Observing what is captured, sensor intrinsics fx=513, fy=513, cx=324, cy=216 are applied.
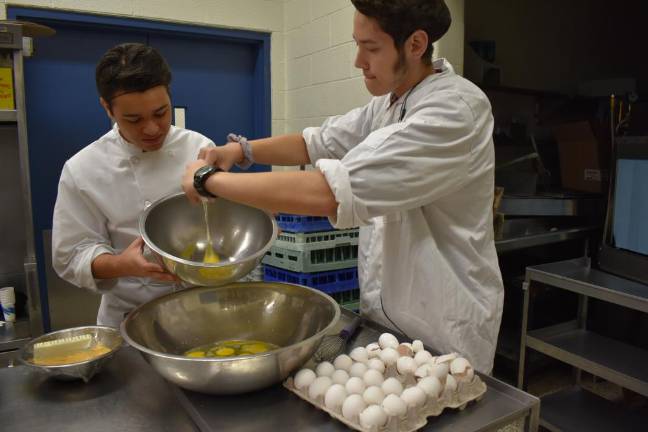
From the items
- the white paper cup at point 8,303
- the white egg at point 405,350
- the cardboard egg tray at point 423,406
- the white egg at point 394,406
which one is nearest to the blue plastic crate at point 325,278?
the white paper cup at point 8,303

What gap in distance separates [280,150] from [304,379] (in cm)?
80

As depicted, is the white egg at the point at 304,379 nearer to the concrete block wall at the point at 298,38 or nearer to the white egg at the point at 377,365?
the white egg at the point at 377,365

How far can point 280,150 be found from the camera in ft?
5.10

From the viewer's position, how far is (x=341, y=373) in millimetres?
942

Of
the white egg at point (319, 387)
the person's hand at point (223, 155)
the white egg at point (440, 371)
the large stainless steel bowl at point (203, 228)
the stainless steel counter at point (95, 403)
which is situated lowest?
the stainless steel counter at point (95, 403)

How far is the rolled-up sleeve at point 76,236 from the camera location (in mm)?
1412

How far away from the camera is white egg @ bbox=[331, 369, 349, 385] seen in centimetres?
93

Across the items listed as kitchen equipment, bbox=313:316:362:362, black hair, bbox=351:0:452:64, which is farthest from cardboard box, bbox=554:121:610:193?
kitchen equipment, bbox=313:316:362:362

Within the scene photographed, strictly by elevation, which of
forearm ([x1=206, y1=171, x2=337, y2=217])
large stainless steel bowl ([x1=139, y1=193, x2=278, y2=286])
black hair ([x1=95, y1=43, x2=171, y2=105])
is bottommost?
large stainless steel bowl ([x1=139, y1=193, x2=278, y2=286])

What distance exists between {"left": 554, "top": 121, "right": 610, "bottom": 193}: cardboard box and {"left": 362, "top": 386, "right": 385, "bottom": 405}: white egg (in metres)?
2.58

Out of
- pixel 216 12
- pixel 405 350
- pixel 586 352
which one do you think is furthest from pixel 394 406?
pixel 216 12

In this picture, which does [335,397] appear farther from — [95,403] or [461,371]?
[95,403]

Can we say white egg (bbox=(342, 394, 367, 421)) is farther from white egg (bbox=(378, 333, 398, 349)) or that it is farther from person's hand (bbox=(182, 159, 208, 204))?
person's hand (bbox=(182, 159, 208, 204))

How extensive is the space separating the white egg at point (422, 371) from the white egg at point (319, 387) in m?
0.16
